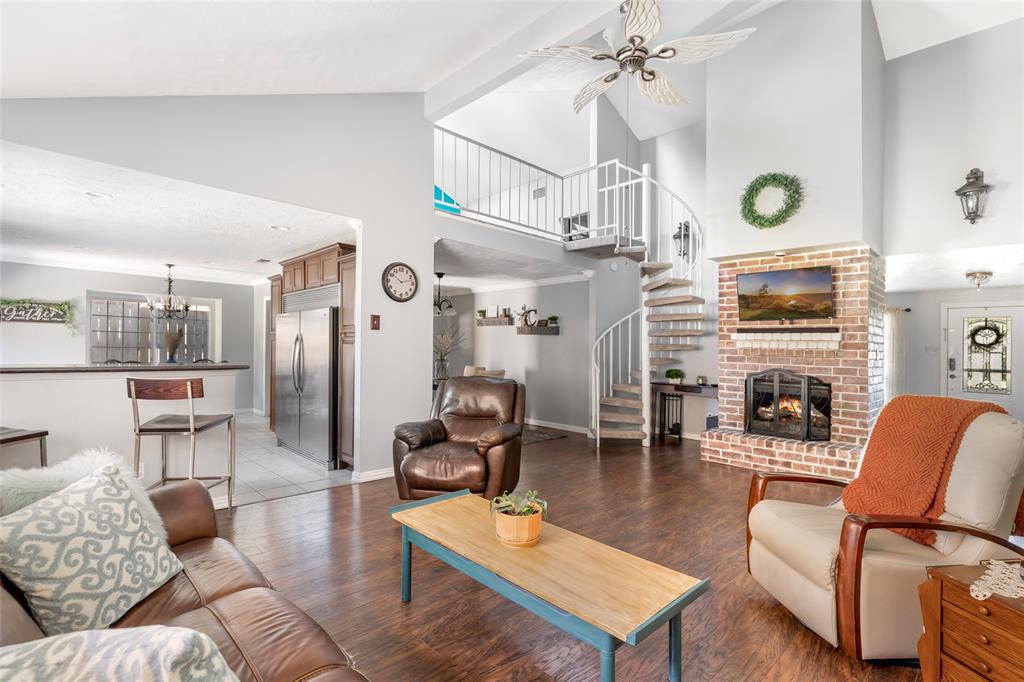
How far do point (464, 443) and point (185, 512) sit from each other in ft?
6.85

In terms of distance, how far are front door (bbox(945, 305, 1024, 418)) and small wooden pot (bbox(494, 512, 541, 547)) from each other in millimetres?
8323

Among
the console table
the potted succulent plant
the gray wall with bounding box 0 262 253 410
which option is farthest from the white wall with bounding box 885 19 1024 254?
the gray wall with bounding box 0 262 253 410

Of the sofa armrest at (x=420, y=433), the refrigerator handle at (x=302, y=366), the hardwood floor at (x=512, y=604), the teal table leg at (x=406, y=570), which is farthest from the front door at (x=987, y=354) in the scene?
the refrigerator handle at (x=302, y=366)

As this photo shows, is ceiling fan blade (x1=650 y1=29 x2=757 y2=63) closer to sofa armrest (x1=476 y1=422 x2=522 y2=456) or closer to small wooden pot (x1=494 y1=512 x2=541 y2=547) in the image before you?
sofa armrest (x1=476 y1=422 x2=522 y2=456)

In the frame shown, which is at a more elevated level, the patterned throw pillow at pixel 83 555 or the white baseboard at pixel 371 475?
the patterned throw pillow at pixel 83 555

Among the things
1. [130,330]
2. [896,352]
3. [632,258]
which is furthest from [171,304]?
[896,352]

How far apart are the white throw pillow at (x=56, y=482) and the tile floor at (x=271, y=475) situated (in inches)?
87.9

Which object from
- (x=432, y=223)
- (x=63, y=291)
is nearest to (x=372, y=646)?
(x=432, y=223)

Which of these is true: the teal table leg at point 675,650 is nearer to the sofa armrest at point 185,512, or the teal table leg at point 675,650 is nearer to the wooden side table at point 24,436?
the sofa armrest at point 185,512

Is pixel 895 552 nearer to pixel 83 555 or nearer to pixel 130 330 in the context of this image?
pixel 83 555

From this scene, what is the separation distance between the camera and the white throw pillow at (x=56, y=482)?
4.55 ft

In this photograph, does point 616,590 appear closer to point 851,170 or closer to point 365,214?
point 365,214

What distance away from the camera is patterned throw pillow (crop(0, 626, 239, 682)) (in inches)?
22.0

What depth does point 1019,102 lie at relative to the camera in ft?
14.0
